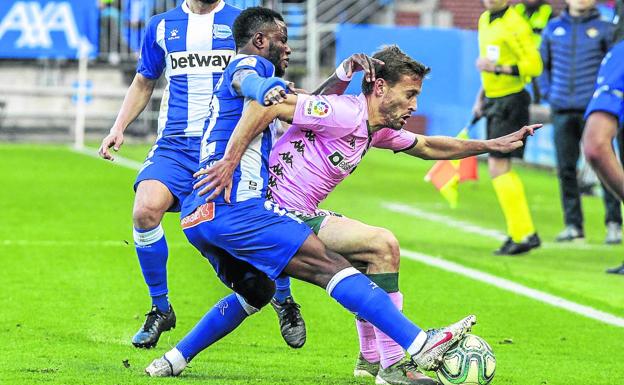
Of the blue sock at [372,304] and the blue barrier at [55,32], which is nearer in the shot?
the blue sock at [372,304]

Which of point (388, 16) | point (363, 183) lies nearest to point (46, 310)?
point (363, 183)

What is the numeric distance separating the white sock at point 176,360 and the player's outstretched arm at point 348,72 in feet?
4.72

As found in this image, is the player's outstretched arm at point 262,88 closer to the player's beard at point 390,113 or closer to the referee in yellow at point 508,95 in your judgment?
the player's beard at point 390,113

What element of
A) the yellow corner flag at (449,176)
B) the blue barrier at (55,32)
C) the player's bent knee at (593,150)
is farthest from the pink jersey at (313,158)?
the blue barrier at (55,32)

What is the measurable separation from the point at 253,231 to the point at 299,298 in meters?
3.57

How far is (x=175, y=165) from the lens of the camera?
809cm

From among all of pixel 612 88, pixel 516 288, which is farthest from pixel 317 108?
pixel 516 288

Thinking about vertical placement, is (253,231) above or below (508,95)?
above

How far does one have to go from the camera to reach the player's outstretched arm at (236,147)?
6355 millimetres

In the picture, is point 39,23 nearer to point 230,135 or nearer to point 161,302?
point 161,302

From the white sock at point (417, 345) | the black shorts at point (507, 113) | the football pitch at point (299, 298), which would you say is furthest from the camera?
the black shorts at point (507, 113)

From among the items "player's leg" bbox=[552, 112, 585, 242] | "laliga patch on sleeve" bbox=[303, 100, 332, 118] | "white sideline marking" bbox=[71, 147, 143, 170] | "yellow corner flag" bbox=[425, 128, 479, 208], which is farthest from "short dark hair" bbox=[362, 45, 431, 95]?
"white sideline marking" bbox=[71, 147, 143, 170]

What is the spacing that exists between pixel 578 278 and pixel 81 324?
4.48m

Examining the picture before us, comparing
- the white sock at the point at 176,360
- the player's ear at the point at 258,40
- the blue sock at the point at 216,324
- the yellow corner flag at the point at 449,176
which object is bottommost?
the yellow corner flag at the point at 449,176
